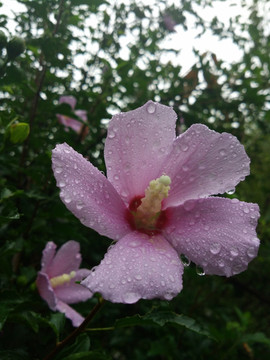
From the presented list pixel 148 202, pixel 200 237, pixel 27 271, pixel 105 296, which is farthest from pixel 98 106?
pixel 105 296

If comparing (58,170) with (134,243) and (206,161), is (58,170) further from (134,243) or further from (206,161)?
(206,161)

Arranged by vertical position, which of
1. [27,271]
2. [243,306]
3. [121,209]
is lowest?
[243,306]

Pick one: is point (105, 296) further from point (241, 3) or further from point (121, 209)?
point (241, 3)

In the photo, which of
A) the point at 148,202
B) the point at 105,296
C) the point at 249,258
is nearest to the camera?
the point at 105,296

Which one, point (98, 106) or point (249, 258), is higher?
point (249, 258)

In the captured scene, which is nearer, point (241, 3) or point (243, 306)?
point (241, 3)

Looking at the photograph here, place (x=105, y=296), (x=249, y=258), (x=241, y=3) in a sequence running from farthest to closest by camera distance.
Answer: (x=241, y=3)
(x=249, y=258)
(x=105, y=296)

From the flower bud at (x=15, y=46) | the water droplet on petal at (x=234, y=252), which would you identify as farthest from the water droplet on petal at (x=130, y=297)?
the flower bud at (x=15, y=46)

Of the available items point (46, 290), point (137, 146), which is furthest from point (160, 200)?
point (46, 290)
